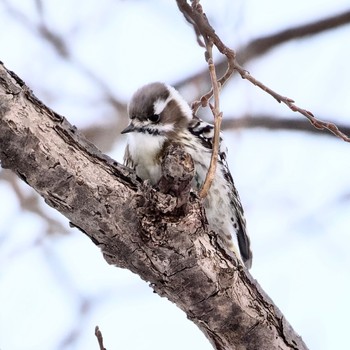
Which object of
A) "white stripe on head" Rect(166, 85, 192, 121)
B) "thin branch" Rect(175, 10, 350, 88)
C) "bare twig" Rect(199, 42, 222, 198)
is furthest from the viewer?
"thin branch" Rect(175, 10, 350, 88)

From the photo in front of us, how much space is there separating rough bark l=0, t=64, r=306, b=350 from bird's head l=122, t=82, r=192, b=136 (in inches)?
48.0

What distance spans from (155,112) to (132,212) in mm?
1431

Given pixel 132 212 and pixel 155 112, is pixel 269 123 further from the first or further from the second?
pixel 132 212

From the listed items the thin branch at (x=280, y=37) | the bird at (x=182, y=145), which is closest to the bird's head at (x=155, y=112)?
the bird at (x=182, y=145)

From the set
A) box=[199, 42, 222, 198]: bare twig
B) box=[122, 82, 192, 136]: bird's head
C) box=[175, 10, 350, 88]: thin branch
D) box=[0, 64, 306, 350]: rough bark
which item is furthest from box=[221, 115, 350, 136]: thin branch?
box=[199, 42, 222, 198]: bare twig

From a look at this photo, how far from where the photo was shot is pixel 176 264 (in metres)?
2.73

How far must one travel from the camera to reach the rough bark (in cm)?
248

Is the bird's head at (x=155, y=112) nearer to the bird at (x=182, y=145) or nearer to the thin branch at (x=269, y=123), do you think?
the bird at (x=182, y=145)

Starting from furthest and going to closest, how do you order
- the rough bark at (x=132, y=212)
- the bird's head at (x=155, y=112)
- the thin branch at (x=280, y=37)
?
the thin branch at (x=280, y=37), the bird's head at (x=155, y=112), the rough bark at (x=132, y=212)

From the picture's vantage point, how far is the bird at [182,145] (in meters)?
3.78

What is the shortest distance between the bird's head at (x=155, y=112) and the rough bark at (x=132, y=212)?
122 cm

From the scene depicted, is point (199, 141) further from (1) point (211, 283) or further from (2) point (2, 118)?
(2) point (2, 118)

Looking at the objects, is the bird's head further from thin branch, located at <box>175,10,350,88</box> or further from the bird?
thin branch, located at <box>175,10,350,88</box>

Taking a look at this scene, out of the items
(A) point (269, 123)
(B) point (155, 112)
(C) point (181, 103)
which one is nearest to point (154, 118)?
(B) point (155, 112)
